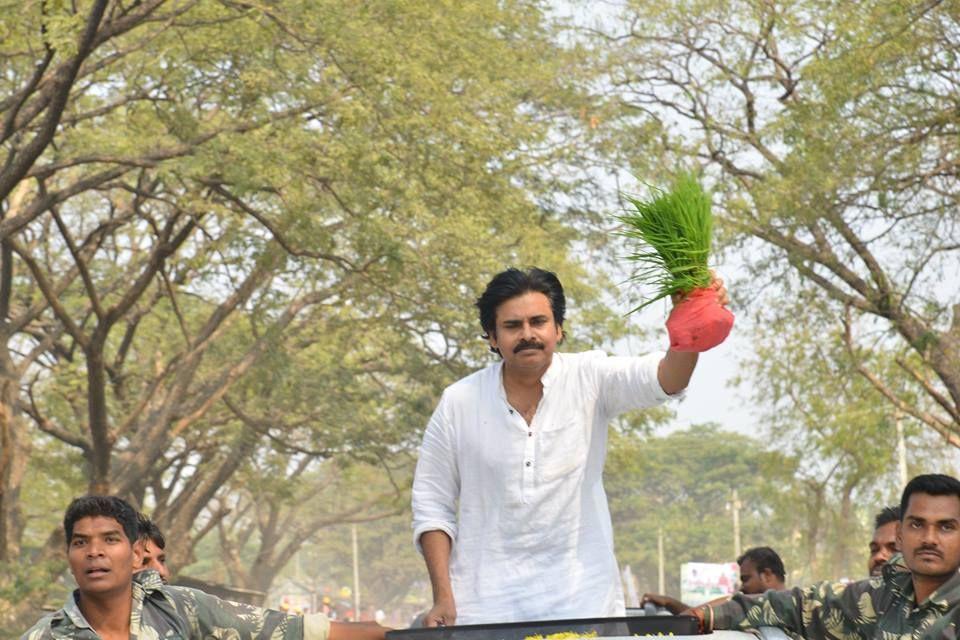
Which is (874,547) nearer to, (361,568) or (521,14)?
(521,14)

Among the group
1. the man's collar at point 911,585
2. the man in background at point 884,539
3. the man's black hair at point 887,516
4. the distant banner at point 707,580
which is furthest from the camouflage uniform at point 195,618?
the distant banner at point 707,580

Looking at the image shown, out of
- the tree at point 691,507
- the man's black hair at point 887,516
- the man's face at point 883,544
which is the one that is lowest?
the man's face at point 883,544

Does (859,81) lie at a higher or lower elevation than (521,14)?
lower

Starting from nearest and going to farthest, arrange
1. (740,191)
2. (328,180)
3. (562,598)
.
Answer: (562,598), (328,180), (740,191)

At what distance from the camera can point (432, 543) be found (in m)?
5.27

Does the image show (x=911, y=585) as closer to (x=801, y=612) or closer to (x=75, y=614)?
(x=801, y=612)

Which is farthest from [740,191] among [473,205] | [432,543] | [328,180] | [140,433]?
[432,543]

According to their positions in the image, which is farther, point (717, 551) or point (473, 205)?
point (717, 551)

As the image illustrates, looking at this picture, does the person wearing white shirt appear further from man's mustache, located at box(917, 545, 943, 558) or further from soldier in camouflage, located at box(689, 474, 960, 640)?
man's mustache, located at box(917, 545, 943, 558)

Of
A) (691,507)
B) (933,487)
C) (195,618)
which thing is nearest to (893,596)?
(933,487)

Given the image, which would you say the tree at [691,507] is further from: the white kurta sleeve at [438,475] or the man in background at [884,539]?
the white kurta sleeve at [438,475]

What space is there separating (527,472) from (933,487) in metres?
1.11

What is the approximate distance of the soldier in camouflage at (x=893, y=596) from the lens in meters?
4.94

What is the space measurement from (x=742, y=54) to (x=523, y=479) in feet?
49.7
